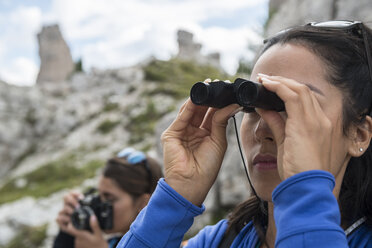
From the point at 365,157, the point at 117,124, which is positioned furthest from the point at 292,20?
the point at 117,124

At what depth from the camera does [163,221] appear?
144 cm

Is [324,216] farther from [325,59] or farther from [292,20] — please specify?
[292,20]

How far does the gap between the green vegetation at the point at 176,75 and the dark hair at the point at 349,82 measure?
2238 cm

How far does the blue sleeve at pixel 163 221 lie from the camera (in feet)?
4.74

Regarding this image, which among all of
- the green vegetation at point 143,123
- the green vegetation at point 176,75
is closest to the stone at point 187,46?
the green vegetation at point 176,75

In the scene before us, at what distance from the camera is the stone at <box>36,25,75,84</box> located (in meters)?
54.1

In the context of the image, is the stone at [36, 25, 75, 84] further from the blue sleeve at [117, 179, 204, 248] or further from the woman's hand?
the woman's hand

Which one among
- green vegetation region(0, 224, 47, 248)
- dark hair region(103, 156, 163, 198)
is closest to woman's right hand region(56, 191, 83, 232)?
dark hair region(103, 156, 163, 198)

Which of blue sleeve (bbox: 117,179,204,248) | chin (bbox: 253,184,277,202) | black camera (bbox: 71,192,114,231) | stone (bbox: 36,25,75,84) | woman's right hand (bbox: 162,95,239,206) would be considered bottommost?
stone (bbox: 36,25,75,84)

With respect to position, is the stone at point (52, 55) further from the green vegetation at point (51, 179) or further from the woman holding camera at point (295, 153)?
the woman holding camera at point (295, 153)

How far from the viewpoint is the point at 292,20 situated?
10.0m

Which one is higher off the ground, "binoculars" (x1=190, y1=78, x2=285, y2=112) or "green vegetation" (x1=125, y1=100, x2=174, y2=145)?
"binoculars" (x1=190, y1=78, x2=285, y2=112)

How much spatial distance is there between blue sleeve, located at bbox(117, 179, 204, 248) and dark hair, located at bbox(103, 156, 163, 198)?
2.01 m

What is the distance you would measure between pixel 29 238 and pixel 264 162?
12.0m
